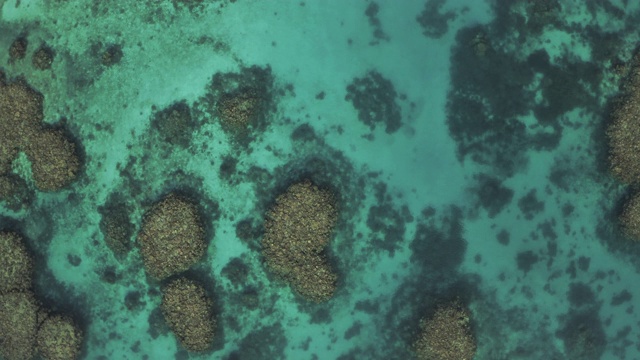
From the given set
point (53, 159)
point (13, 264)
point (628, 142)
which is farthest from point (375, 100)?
point (13, 264)

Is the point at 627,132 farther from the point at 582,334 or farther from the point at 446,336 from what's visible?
the point at 446,336

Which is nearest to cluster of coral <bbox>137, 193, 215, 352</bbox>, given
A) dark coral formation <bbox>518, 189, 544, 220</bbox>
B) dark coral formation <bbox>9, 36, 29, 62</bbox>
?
dark coral formation <bbox>9, 36, 29, 62</bbox>

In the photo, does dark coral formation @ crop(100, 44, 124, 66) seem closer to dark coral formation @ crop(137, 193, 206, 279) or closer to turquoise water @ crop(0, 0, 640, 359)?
turquoise water @ crop(0, 0, 640, 359)

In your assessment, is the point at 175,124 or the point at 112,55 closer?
the point at 175,124

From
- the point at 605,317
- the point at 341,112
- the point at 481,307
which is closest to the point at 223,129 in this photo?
the point at 341,112

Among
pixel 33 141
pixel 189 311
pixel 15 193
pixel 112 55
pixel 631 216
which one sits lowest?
pixel 189 311

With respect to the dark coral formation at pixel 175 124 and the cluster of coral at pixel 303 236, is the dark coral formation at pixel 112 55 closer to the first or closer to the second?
the dark coral formation at pixel 175 124
